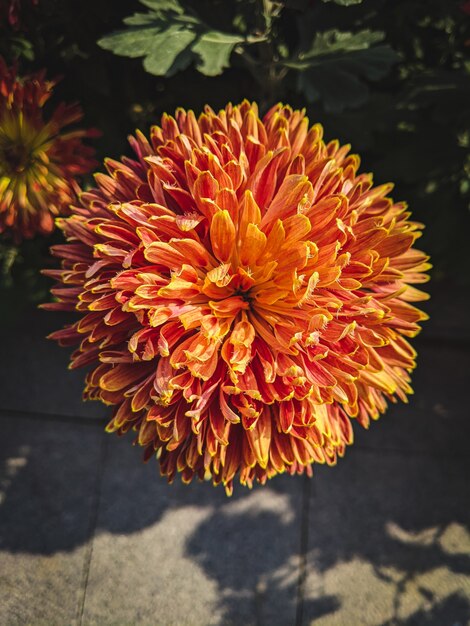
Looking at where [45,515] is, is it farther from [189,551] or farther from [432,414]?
[432,414]

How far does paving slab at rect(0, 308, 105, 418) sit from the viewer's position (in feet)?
4.54

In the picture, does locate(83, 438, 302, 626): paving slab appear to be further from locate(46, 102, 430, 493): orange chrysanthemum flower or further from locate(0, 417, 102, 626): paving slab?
locate(46, 102, 430, 493): orange chrysanthemum flower

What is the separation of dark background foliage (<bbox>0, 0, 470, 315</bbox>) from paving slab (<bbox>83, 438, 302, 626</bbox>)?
479mm

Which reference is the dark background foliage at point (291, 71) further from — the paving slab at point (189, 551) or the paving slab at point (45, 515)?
the paving slab at point (189, 551)

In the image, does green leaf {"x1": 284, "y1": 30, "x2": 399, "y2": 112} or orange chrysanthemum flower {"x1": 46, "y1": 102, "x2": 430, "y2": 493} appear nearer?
orange chrysanthemum flower {"x1": 46, "y1": 102, "x2": 430, "y2": 493}

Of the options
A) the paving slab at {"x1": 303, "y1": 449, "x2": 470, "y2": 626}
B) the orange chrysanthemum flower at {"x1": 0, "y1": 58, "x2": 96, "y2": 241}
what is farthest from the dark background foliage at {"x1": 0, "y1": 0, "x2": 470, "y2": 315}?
the paving slab at {"x1": 303, "y1": 449, "x2": 470, "y2": 626}

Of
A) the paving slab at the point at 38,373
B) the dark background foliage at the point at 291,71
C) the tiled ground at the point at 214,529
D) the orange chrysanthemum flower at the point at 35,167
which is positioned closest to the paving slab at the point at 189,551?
the tiled ground at the point at 214,529

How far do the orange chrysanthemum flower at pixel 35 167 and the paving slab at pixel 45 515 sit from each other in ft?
1.83

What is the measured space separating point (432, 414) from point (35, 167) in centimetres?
100

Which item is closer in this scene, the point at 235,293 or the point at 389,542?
the point at 235,293

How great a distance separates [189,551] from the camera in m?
1.29

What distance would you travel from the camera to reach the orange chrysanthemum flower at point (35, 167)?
0.96 meters

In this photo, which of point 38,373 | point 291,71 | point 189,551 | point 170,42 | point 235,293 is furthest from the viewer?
point 38,373

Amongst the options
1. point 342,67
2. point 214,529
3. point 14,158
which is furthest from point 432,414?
point 14,158
